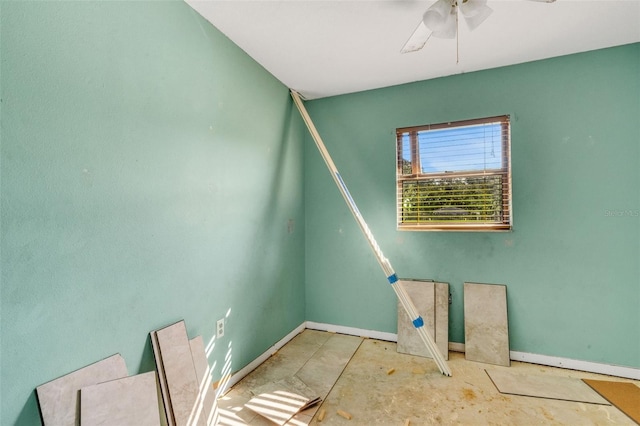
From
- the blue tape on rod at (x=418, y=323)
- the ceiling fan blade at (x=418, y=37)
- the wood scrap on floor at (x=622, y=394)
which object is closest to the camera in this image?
the ceiling fan blade at (x=418, y=37)

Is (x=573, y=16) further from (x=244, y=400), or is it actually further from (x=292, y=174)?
(x=244, y=400)

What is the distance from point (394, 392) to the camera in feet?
6.54

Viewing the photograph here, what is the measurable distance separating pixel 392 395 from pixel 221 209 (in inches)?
67.4

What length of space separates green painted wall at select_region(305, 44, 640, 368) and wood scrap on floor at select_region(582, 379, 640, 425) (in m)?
0.21

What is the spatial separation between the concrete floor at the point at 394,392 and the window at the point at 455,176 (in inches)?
46.1

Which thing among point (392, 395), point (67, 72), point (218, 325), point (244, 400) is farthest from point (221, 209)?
point (392, 395)

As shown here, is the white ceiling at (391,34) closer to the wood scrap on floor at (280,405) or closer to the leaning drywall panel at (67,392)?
the leaning drywall panel at (67,392)

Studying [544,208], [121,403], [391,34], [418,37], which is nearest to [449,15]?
[418,37]

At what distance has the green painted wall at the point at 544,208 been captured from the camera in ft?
7.15

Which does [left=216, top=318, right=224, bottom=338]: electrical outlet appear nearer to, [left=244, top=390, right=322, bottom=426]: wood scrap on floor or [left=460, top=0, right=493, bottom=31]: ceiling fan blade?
[left=244, top=390, right=322, bottom=426]: wood scrap on floor

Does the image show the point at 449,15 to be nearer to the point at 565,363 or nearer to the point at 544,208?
the point at 544,208

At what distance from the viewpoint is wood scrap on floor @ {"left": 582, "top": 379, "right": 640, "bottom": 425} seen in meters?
1.77

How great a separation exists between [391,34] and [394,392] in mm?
2476

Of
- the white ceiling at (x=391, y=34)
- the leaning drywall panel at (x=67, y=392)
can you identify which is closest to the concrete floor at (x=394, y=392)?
the leaning drywall panel at (x=67, y=392)
